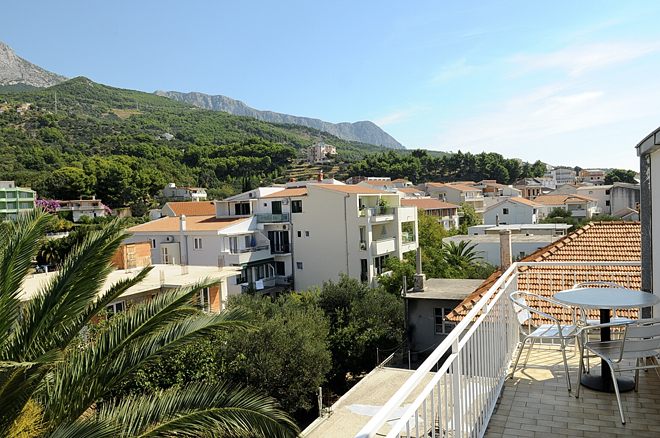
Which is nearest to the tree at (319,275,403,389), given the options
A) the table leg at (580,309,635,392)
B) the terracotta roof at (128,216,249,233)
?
the terracotta roof at (128,216,249,233)

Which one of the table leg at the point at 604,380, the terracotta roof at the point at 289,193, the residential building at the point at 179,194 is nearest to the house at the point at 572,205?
the terracotta roof at the point at 289,193

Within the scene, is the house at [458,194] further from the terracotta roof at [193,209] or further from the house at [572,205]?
the terracotta roof at [193,209]

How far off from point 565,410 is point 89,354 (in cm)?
420

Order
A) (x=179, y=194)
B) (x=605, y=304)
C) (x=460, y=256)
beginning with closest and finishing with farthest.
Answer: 1. (x=605, y=304)
2. (x=460, y=256)
3. (x=179, y=194)

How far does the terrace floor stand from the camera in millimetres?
3672

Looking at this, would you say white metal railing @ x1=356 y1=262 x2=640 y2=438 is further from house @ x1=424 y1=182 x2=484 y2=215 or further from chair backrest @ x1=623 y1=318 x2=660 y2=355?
house @ x1=424 y1=182 x2=484 y2=215

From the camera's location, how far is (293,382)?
54.1 feet

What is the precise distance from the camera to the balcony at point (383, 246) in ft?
118

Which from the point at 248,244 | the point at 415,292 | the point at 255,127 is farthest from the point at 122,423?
the point at 255,127

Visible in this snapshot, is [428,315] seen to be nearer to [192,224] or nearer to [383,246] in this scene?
[383,246]

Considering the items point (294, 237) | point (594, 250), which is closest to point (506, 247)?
point (594, 250)

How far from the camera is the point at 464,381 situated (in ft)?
10.5

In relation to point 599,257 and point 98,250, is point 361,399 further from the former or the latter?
point 98,250

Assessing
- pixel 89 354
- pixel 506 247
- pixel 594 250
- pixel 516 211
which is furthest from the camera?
pixel 516 211
